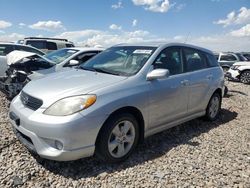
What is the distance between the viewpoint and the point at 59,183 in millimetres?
3252

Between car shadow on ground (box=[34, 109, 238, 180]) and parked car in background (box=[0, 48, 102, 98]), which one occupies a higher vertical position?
parked car in background (box=[0, 48, 102, 98])

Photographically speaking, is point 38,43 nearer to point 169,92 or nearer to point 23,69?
point 23,69

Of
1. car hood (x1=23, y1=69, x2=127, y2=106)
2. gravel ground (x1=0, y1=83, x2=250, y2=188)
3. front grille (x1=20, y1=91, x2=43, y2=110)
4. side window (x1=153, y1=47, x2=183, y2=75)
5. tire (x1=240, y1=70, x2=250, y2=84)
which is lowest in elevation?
tire (x1=240, y1=70, x2=250, y2=84)

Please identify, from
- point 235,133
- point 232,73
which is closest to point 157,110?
point 235,133

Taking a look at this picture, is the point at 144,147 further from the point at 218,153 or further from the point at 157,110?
the point at 218,153

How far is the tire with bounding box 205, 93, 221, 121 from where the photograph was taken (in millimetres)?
5827

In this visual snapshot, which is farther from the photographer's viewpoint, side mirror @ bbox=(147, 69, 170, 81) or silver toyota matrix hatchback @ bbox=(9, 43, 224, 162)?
side mirror @ bbox=(147, 69, 170, 81)

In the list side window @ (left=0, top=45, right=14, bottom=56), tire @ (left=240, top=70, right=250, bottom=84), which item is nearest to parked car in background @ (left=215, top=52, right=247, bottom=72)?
tire @ (left=240, top=70, right=250, bottom=84)

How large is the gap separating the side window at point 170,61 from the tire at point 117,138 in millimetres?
1076

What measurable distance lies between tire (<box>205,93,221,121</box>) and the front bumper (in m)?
3.15

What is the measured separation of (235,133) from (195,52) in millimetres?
1738

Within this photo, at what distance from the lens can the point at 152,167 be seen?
3713mm

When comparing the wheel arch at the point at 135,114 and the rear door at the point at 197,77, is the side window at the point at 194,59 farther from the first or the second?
the wheel arch at the point at 135,114

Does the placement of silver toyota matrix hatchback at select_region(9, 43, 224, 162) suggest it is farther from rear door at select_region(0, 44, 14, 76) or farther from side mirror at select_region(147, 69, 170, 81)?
rear door at select_region(0, 44, 14, 76)
